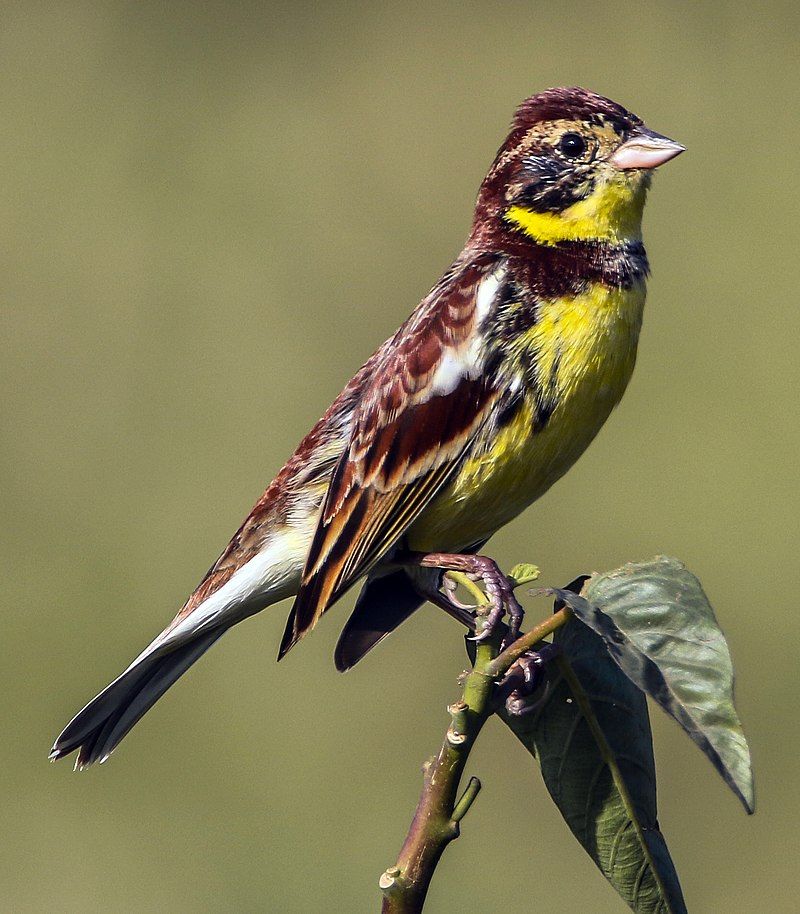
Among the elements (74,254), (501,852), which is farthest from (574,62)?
(501,852)

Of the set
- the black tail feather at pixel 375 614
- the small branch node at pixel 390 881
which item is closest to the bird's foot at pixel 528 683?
the small branch node at pixel 390 881

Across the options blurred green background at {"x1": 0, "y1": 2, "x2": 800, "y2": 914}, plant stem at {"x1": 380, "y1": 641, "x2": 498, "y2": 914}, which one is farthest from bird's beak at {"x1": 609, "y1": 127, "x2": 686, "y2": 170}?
blurred green background at {"x1": 0, "y1": 2, "x2": 800, "y2": 914}

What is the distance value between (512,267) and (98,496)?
3429mm

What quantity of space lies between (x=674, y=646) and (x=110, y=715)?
4.20 feet

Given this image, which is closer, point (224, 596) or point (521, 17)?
point (224, 596)

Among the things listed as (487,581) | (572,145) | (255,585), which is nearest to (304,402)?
(255,585)

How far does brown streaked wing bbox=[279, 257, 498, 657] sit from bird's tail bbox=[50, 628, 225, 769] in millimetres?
328

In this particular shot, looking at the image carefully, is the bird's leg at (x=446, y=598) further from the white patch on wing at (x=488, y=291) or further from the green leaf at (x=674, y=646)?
the green leaf at (x=674, y=646)

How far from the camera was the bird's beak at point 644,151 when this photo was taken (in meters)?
2.60

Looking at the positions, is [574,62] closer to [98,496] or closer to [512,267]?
[98,496]

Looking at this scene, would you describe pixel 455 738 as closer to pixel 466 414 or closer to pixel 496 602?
pixel 496 602

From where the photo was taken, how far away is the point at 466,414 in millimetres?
2535

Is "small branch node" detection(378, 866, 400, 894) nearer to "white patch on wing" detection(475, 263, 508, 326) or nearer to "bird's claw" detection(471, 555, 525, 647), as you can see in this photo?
"bird's claw" detection(471, 555, 525, 647)

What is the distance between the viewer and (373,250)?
6.13 metres
